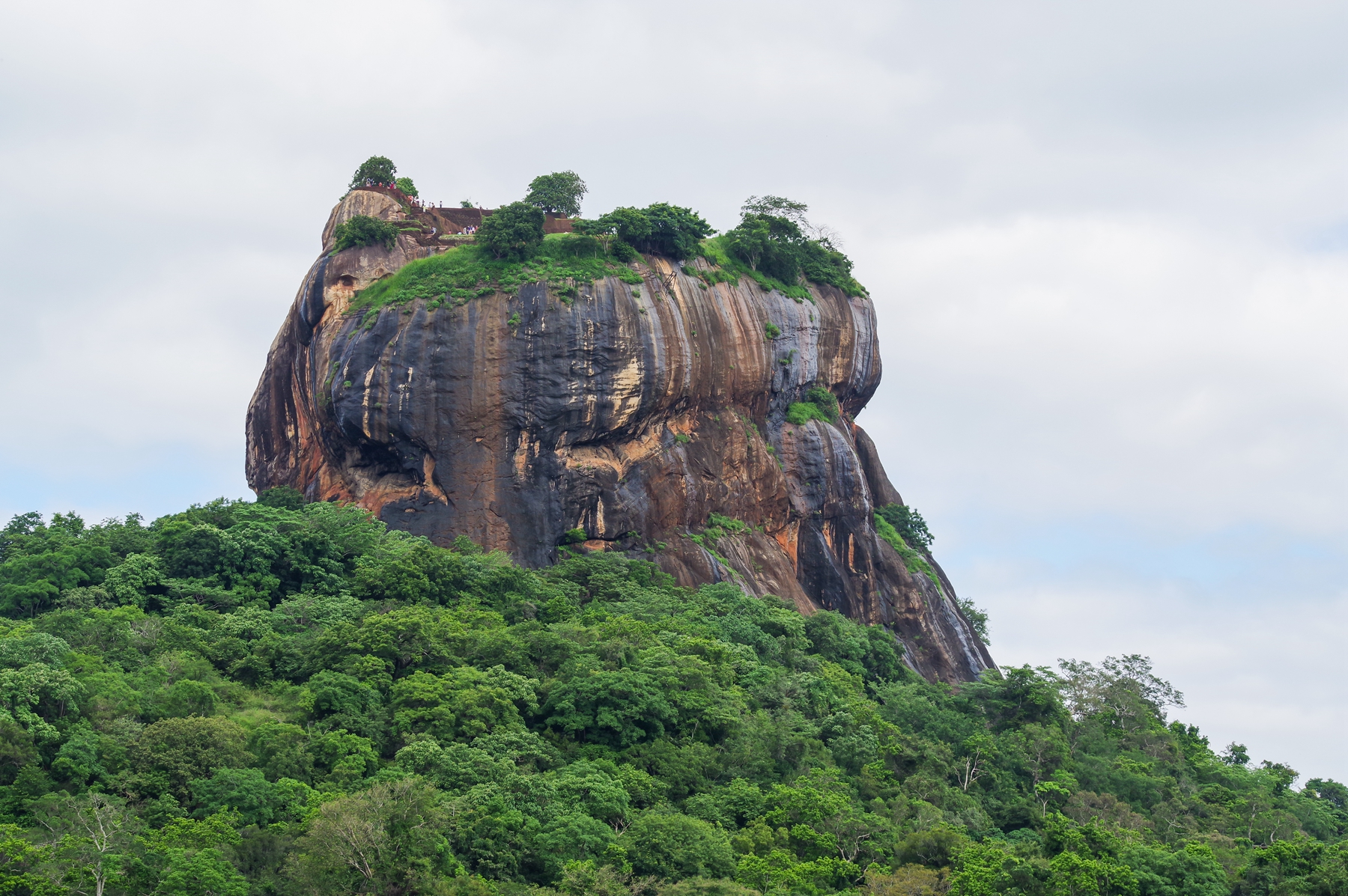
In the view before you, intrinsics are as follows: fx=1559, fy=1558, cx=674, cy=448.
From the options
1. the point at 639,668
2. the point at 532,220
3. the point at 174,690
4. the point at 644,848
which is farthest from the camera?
the point at 532,220

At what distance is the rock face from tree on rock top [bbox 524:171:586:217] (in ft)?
12.5

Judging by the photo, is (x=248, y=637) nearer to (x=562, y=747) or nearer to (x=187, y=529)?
(x=187, y=529)

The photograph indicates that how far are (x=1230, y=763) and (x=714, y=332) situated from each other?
21051 millimetres

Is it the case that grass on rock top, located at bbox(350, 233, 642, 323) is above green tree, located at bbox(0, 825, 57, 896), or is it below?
above

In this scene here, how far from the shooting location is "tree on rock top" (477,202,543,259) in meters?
46.3

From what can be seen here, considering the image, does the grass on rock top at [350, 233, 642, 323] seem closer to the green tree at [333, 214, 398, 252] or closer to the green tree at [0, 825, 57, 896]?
the green tree at [333, 214, 398, 252]

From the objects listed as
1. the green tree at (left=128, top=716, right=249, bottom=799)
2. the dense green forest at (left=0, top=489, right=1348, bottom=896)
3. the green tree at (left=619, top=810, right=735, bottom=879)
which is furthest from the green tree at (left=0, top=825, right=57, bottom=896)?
the green tree at (left=619, top=810, right=735, bottom=879)

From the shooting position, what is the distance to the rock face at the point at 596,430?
43.6 m

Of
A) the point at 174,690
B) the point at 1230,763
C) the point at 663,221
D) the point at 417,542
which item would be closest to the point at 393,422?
the point at 417,542

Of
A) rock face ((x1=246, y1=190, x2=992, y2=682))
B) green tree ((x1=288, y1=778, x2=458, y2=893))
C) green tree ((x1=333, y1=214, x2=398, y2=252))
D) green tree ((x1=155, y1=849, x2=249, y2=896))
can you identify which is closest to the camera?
green tree ((x1=155, y1=849, x2=249, y2=896))

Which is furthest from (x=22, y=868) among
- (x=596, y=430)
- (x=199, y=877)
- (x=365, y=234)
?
(x=365, y=234)

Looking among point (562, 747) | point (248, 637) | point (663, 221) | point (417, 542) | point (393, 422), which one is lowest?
point (562, 747)

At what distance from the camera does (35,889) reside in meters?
→ 23.6

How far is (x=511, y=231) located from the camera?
46.3 meters
